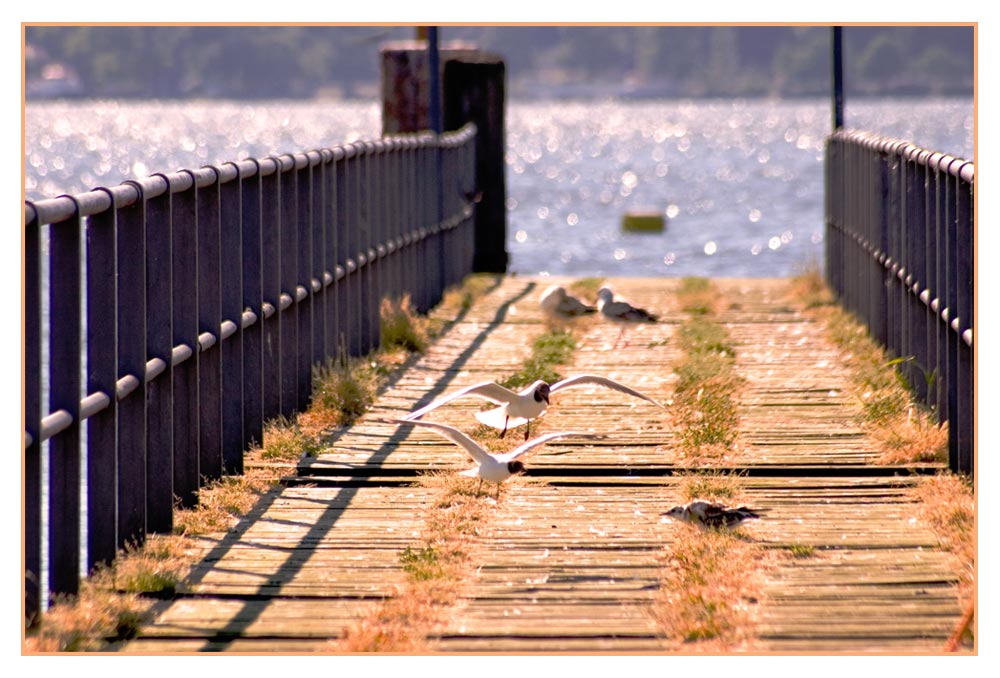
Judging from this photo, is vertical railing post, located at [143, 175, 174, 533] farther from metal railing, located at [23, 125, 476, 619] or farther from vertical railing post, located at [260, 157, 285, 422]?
vertical railing post, located at [260, 157, 285, 422]

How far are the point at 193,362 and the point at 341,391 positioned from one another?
255 cm

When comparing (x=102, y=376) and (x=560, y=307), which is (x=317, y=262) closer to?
(x=102, y=376)

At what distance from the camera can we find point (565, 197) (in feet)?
275

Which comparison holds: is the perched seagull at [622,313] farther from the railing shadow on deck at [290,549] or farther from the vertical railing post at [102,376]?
the vertical railing post at [102,376]

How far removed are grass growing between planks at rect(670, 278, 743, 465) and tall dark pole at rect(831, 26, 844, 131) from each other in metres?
3.38

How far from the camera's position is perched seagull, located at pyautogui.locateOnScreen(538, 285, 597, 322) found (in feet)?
49.1

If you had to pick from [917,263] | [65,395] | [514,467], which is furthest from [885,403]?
[65,395]

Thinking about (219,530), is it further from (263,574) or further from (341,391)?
(341,391)

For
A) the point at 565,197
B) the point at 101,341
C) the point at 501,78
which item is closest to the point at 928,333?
the point at 101,341


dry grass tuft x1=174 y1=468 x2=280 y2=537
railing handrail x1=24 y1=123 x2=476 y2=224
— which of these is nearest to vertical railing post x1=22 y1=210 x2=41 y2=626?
railing handrail x1=24 y1=123 x2=476 y2=224

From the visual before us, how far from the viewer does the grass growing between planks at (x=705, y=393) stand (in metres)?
9.27

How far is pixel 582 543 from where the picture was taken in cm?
731

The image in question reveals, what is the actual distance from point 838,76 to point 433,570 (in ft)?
40.5

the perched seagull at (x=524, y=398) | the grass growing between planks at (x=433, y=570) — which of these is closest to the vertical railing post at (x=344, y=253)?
the perched seagull at (x=524, y=398)
